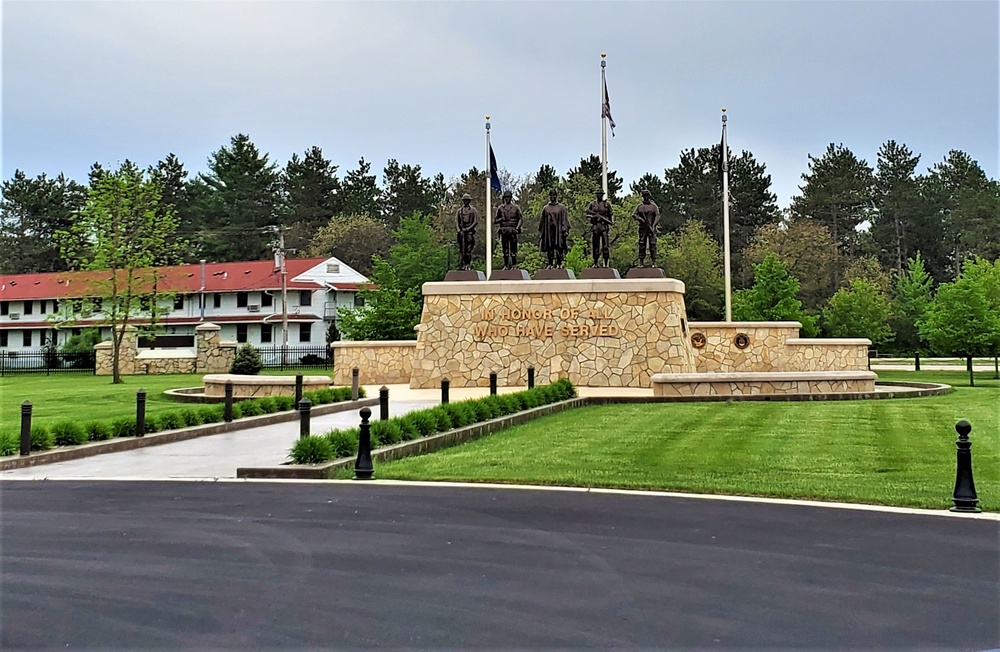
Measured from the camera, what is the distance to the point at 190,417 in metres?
16.9

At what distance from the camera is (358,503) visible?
30.7 ft

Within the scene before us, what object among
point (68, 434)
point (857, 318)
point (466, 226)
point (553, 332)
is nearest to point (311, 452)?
point (68, 434)

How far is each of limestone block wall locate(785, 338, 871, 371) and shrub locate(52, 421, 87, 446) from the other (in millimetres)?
22458

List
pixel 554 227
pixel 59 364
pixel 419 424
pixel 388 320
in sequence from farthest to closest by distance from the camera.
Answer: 1. pixel 59 364
2. pixel 388 320
3. pixel 554 227
4. pixel 419 424

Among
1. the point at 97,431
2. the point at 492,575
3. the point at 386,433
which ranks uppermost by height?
the point at 386,433

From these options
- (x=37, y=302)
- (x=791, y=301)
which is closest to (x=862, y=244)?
(x=791, y=301)

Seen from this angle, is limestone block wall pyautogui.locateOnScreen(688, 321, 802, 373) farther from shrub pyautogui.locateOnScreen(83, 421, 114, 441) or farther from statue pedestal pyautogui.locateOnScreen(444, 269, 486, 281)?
shrub pyautogui.locateOnScreen(83, 421, 114, 441)

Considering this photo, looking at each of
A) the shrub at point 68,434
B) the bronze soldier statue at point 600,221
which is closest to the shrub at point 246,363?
the bronze soldier statue at point 600,221

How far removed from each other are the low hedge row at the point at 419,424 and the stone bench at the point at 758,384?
328 cm

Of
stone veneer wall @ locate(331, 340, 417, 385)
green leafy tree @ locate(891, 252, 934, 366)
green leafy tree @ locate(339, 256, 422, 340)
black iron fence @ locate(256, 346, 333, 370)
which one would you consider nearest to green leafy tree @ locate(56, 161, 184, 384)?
green leafy tree @ locate(339, 256, 422, 340)

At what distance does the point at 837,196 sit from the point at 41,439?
6791cm

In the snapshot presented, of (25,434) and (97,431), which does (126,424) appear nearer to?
(97,431)

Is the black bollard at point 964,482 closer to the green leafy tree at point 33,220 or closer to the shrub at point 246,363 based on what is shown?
the shrub at point 246,363

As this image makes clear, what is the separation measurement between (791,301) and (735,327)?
8.98 metres
